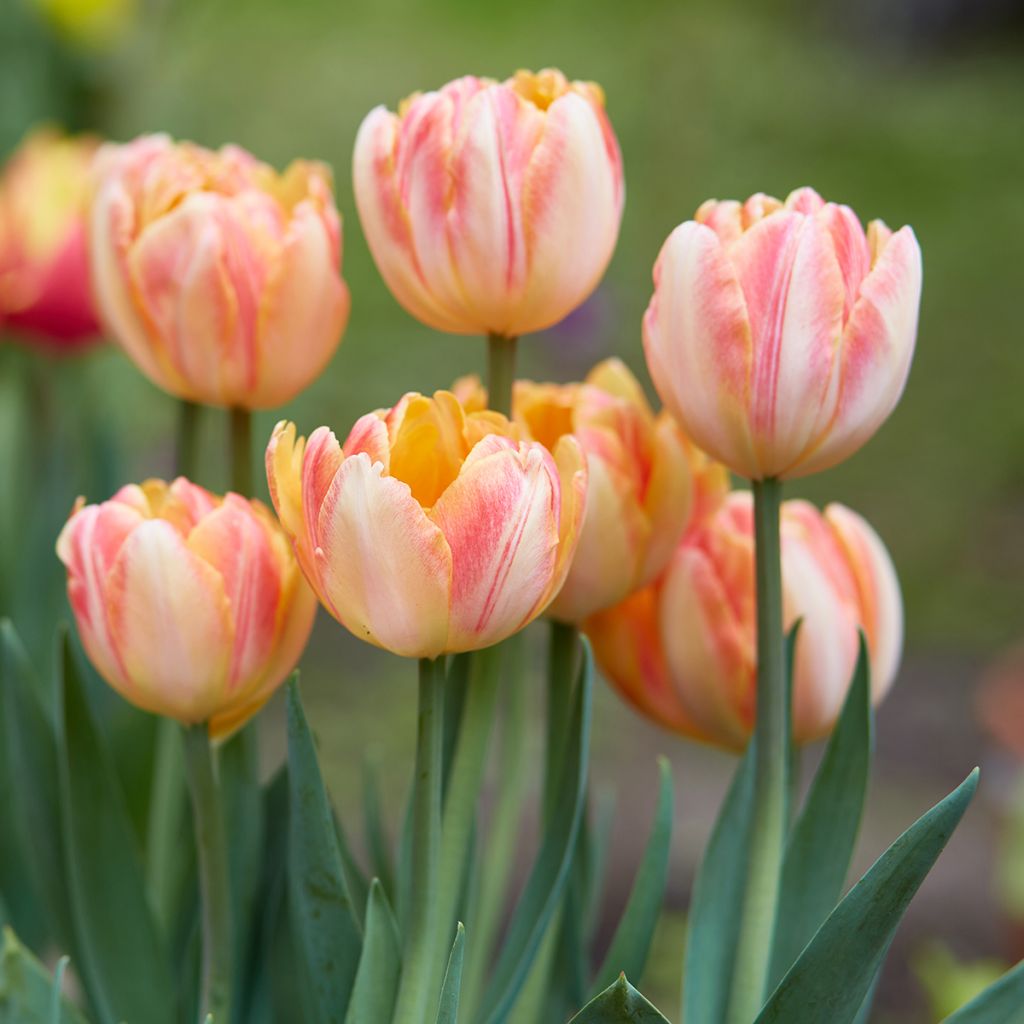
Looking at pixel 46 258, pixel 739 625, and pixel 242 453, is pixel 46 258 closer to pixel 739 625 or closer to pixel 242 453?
pixel 242 453

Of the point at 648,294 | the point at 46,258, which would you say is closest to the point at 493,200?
the point at 46,258

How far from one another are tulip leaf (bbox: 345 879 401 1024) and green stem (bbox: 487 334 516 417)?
0.17 m

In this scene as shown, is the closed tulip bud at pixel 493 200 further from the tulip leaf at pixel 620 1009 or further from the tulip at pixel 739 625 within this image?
the tulip leaf at pixel 620 1009

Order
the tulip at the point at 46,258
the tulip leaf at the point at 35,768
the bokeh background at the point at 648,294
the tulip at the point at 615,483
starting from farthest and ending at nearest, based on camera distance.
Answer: the bokeh background at the point at 648,294
the tulip at the point at 46,258
the tulip leaf at the point at 35,768
the tulip at the point at 615,483

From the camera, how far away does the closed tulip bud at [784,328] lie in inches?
18.5

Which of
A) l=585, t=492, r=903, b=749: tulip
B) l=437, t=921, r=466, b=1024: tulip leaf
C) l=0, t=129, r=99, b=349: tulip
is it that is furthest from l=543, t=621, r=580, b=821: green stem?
l=0, t=129, r=99, b=349: tulip

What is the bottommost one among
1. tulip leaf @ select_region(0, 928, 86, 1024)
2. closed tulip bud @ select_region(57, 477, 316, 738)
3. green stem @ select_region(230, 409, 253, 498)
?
tulip leaf @ select_region(0, 928, 86, 1024)

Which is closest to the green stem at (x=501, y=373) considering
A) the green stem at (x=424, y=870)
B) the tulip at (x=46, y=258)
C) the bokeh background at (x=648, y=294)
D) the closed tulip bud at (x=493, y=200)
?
the closed tulip bud at (x=493, y=200)

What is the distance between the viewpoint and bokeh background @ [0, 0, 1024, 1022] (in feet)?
5.37

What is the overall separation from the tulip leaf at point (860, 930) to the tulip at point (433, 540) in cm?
14

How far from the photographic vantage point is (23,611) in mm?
948

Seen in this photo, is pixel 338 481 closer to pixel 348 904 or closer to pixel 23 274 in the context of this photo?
pixel 348 904

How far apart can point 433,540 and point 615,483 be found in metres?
0.12

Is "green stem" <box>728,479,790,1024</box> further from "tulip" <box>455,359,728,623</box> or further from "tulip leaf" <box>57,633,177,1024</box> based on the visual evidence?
"tulip leaf" <box>57,633,177,1024</box>
